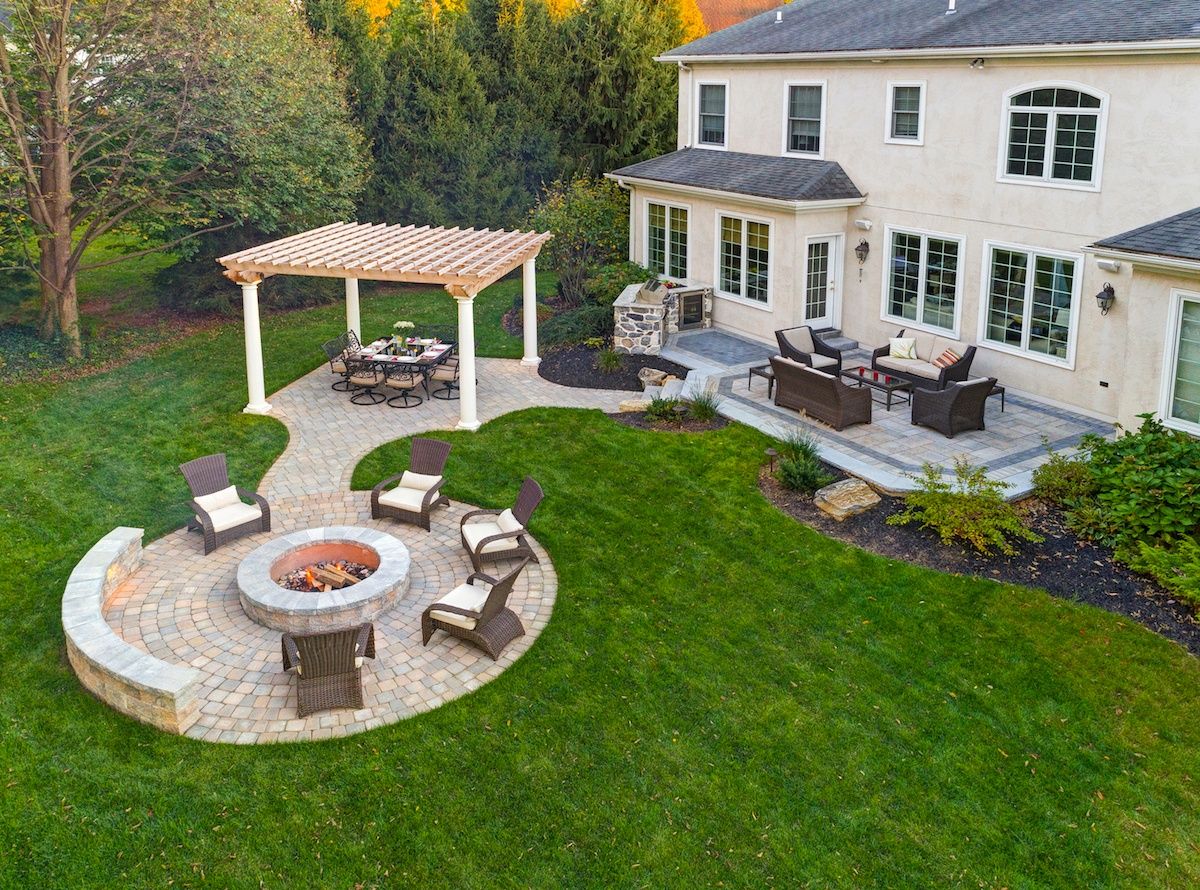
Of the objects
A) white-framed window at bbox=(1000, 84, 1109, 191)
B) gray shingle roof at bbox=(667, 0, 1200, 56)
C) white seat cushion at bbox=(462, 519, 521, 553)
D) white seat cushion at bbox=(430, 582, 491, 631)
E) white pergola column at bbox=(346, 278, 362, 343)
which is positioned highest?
gray shingle roof at bbox=(667, 0, 1200, 56)

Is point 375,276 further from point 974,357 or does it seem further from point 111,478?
point 974,357

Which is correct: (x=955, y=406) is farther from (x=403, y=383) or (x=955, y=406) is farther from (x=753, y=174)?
(x=403, y=383)

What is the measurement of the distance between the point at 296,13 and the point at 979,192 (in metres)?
18.4

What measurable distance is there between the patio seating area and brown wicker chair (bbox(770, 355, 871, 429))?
176 mm

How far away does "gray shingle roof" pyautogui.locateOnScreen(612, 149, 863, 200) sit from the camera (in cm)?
2089

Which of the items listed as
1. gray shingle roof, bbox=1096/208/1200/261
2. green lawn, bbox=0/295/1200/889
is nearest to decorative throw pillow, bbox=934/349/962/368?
gray shingle roof, bbox=1096/208/1200/261

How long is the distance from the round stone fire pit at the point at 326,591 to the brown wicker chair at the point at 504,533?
33.3 inches

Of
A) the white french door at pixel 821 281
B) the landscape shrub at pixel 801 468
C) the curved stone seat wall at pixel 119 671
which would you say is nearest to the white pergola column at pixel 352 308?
the white french door at pixel 821 281

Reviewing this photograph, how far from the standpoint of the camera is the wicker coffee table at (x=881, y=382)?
58.0ft

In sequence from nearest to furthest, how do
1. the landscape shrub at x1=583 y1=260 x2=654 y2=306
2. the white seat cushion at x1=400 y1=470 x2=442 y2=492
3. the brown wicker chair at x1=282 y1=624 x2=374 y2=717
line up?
the brown wicker chair at x1=282 y1=624 x2=374 y2=717 → the white seat cushion at x1=400 y1=470 x2=442 y2=492 → the landscape shrub at x1=583 y1=260 x2=654 y2=306

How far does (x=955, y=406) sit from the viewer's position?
16.2 m

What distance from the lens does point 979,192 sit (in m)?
18.5

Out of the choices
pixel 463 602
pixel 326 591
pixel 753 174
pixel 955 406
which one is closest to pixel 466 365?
pixel 326 591

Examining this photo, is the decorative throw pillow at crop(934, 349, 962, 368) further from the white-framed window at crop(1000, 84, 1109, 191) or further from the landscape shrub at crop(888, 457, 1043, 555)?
the landscape shrub at crop(888, 457, 1043, 555)
